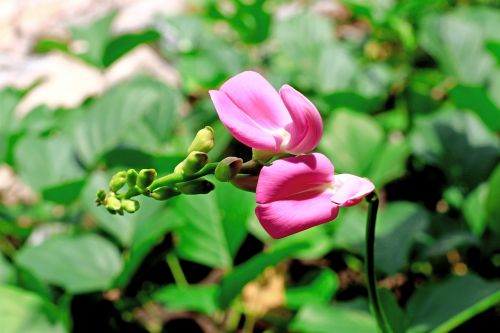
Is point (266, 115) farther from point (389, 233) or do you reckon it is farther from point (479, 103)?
point (479, 103)

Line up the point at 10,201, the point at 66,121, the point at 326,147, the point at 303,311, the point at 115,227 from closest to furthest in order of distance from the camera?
the point at 303,311, the point at 115,227, the point at 326,147, the point at 66,121, the point at 10,201

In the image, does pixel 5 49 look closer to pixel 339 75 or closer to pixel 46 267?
pixel 339 75

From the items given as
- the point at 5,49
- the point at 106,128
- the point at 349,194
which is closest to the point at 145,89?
the point at 106,128

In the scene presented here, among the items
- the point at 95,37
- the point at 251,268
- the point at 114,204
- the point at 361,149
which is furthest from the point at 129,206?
the point at 95,37

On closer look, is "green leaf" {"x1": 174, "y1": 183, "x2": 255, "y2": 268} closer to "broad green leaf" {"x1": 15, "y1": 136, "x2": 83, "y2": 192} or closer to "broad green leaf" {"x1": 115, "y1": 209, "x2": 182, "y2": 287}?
"broad green leaf" {"x1": 115, "y1": 209, "x2": 182, "y2": 287}

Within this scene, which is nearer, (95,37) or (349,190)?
(349,190)

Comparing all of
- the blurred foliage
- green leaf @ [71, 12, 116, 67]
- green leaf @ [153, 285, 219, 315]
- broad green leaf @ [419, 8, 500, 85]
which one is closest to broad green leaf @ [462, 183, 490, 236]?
the blurred foliage

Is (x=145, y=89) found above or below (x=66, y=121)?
above
